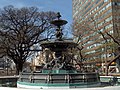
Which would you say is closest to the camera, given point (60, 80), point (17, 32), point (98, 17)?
point (60, 80)

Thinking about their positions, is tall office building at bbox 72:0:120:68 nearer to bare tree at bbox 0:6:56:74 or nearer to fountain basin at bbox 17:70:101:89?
bare tree at bbox 0:6:56:74

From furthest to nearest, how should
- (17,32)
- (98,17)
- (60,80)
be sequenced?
(98,17), (17,32), (60,80)

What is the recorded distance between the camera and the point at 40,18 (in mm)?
43125

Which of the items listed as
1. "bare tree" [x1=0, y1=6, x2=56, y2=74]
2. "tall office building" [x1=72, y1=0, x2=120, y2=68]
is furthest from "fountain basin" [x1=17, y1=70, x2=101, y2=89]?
"tall office building" [x1=72, y1=0, x2=120, y2=68]

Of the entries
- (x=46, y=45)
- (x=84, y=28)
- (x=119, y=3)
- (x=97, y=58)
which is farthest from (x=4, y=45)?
(x=119, y=3)

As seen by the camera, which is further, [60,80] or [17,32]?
[17,32]

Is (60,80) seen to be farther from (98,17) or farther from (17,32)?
(98,17)

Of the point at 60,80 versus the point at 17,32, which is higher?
the point at 17,32

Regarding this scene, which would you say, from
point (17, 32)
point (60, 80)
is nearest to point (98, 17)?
point (17, 32)

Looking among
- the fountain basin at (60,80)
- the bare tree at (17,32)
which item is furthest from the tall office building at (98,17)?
the fountain basin at (60,80)

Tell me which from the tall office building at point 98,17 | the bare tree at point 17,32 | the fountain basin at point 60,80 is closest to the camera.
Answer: the fountain basin at point 60,80

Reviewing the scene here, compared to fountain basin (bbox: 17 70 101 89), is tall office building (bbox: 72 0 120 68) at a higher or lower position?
higher

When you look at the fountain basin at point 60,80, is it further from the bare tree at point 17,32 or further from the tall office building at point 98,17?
the tall office building at point 98,17

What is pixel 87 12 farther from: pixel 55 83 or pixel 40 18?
pixel 55 83
